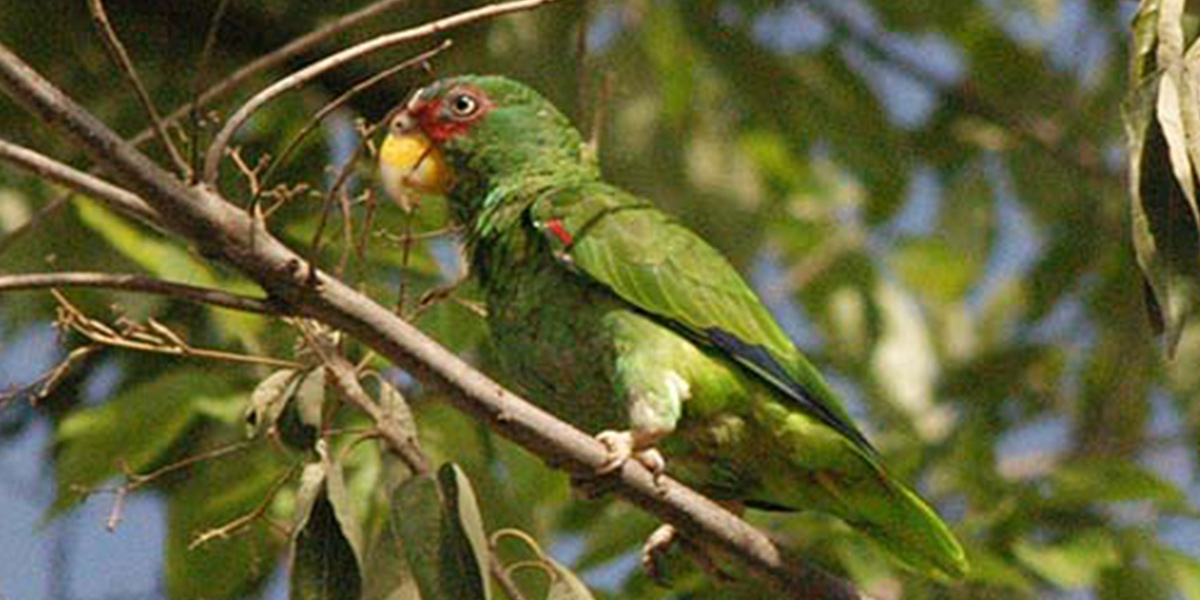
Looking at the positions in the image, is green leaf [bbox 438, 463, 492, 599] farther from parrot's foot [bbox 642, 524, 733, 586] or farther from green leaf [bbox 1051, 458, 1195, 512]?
green leaf [bbox 1051, 458, 1195, 512]

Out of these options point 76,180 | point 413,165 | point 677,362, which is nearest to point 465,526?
point 76,180

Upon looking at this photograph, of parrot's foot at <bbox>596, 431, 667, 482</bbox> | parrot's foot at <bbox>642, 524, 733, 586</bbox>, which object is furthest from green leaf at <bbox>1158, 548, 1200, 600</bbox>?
parrot's foot at <bbox>596, 431, 667, 482</bbox>

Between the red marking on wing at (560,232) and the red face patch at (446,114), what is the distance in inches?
13.2

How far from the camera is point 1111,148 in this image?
6.26 meters

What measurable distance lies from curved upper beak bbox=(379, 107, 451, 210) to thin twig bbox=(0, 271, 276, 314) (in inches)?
47.6

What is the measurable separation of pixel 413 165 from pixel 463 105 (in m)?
0.17

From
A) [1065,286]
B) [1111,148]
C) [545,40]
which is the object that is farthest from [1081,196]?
[545,40]

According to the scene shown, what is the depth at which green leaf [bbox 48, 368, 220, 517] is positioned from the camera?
3.64 metres

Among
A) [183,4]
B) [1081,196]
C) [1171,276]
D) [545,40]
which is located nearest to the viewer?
[1171,276]

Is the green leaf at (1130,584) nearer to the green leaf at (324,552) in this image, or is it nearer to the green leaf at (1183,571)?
the green leaf at (1183,571)

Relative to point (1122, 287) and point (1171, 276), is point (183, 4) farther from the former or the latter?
point (1171, 276)

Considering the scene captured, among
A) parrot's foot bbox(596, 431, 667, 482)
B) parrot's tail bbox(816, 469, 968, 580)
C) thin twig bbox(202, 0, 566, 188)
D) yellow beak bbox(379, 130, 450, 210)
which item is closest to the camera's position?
thin twig bbox(202, 0, 566, 188)

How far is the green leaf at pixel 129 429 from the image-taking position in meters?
3.64

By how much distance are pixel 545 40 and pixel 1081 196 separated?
182 centimetres
